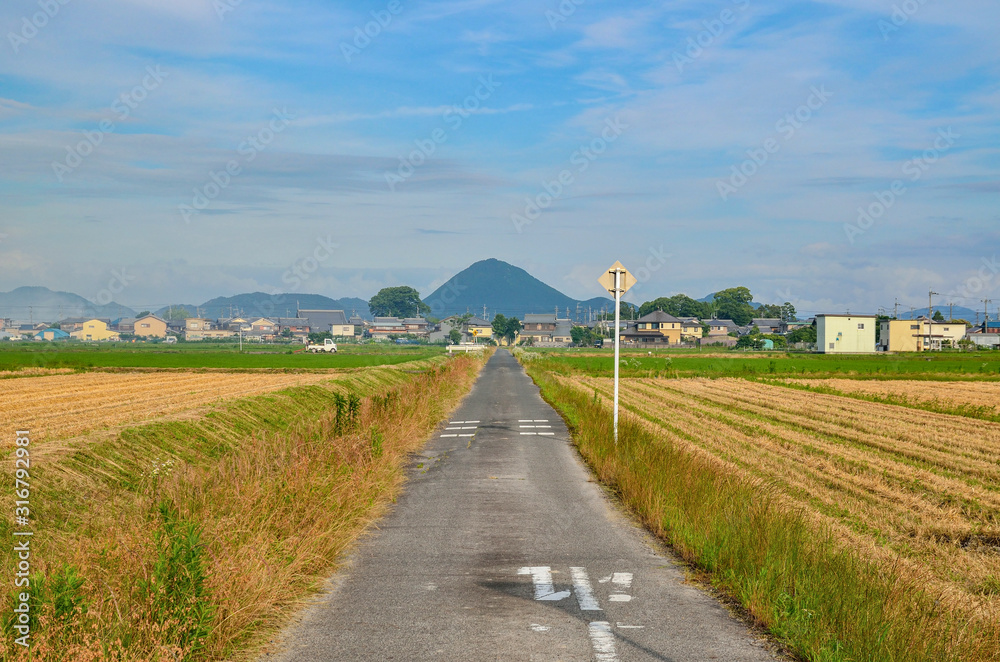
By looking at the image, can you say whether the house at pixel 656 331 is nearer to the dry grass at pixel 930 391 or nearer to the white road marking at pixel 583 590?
the dry grass at pixel 930 391

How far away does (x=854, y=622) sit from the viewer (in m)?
5.82

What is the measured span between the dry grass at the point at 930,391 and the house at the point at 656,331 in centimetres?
9606

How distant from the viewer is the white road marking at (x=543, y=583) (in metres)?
6.98

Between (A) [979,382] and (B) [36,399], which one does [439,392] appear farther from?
(A) [979,382]

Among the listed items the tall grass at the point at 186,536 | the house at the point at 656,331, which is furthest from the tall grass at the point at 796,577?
the house at the point at 656,331

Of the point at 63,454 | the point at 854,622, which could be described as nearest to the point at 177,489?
the point at 63,454

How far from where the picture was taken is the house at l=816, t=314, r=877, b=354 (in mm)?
112500

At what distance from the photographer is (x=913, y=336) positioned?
128 meters

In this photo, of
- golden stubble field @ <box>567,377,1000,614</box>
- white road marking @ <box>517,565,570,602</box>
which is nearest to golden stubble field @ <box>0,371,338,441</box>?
white road marking @ <box>517,565,570,602</box>

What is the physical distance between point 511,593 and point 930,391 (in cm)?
3921

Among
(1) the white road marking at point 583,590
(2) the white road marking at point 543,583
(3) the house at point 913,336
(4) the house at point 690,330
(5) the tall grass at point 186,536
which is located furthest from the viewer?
(4) the house at point 690,330

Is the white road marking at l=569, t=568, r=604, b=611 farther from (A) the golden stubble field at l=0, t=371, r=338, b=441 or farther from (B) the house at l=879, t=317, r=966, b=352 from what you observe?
(B) the house at l=879, t=317, r=966, b=352

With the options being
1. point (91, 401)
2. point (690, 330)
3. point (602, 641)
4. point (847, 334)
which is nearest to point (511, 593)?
point (602, 641)

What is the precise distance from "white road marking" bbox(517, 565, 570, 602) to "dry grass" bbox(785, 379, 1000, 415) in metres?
26.9
